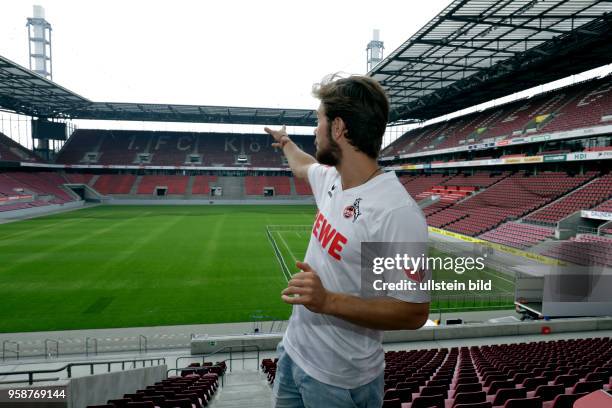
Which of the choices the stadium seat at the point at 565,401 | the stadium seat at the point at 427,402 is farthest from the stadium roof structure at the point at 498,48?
the stadium seat at the point at 427,402

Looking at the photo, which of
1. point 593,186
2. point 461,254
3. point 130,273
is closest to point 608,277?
point 461,254

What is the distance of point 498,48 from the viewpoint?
89.9 ft

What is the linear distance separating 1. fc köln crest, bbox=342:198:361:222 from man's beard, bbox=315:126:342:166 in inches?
10.3

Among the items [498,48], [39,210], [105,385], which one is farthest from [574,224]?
[39,210]

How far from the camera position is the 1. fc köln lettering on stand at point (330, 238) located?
1.63 m

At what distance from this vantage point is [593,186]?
2617 cm

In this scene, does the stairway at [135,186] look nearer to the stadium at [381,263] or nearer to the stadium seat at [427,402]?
the stadium at [381,263]

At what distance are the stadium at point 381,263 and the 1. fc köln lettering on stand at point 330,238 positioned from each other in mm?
88

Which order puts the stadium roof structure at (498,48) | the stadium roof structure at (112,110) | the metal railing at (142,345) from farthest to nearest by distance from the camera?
the stadium roof structure at (112,110) → the stadium roof structure at (498,48) → the metal railing at (142,345)

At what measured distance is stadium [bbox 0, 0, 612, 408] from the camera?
7234 mm

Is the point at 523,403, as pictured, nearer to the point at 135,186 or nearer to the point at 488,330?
the point at 488,330

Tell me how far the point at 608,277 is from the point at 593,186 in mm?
15575

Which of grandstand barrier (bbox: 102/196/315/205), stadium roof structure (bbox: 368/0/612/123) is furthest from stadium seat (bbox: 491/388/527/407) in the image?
grandstand barrier (bbox: 102/196/315/205)

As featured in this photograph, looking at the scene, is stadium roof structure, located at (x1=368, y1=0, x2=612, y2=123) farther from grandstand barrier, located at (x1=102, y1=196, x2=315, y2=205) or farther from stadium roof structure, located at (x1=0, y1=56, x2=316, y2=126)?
grandstand barrier, located at (x1=102, y1=196, x2=315, y2=205)
